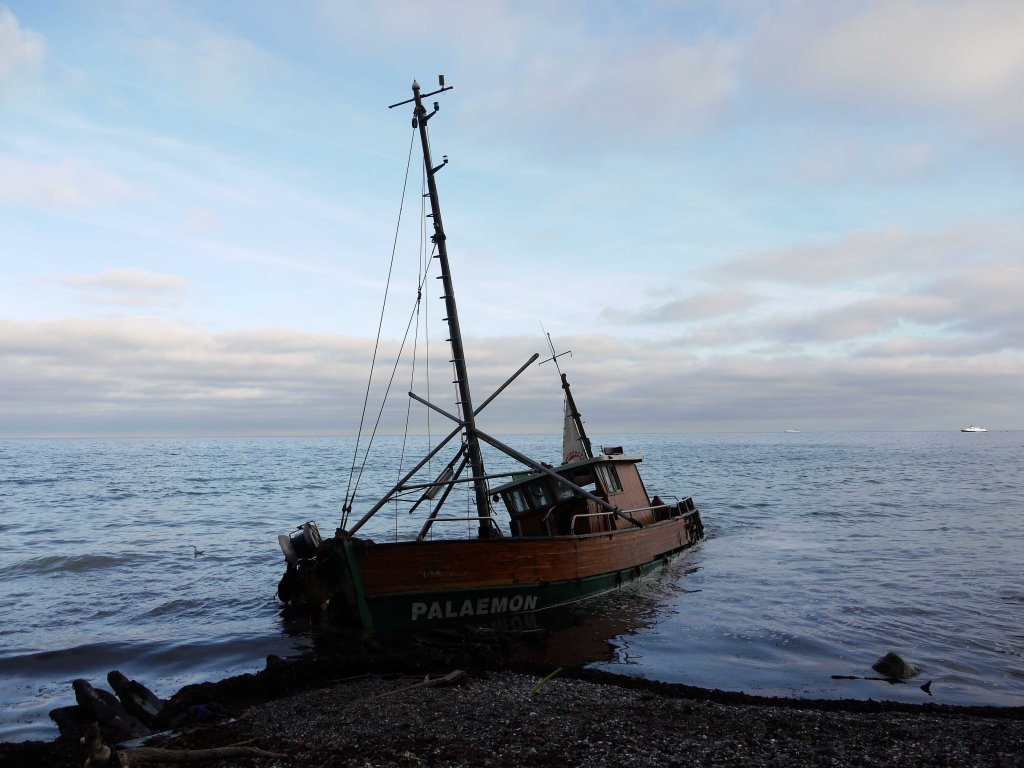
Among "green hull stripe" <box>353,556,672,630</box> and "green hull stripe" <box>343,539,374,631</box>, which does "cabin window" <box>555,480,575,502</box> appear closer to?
"green hull stripe" <box>353,556,672,630</box>

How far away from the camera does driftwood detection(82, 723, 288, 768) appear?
6359 mm

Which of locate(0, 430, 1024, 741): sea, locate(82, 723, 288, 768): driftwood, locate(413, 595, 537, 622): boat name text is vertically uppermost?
locate(82, 723, 288, 768): driftwood

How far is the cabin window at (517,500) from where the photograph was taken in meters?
18.3

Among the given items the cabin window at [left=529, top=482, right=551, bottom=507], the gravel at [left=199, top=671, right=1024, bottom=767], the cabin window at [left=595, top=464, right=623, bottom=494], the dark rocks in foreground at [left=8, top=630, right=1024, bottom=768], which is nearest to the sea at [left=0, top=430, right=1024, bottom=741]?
the dark rocks in foreground at [left=8, top=630, right=1024, bottom=768]

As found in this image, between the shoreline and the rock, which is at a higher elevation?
the shoreline

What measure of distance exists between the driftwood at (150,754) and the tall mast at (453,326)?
8766 millimetres

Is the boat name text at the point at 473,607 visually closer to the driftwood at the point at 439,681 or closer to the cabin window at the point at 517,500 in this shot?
the driftwood at the point at 439,681

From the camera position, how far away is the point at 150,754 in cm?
664

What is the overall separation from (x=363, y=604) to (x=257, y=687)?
Result: 3.26m

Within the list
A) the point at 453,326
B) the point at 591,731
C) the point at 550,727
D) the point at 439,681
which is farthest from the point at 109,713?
the point at 453,326

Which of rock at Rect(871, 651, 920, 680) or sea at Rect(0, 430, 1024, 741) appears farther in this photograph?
sea at Rect(0, 430, 1024, 741)

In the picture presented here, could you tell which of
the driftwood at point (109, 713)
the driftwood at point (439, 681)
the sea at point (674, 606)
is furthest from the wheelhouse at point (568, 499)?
the driftwood at point (109, 713)

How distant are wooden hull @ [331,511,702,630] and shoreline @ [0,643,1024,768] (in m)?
2.33

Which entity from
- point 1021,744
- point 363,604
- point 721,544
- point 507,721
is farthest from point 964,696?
point 721,544
